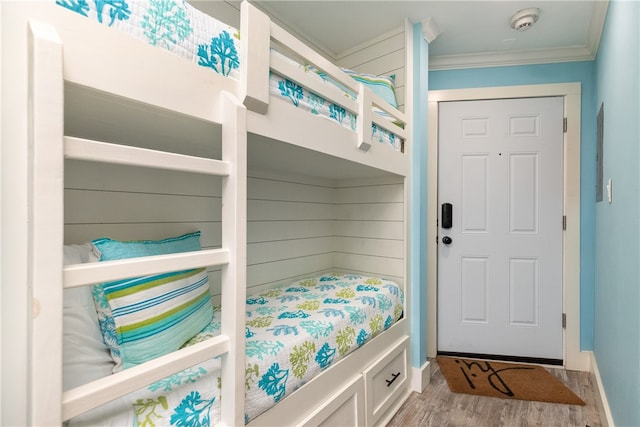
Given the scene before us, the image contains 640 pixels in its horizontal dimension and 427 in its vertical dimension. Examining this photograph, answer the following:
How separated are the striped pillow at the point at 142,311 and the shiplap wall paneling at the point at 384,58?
1.74 meters

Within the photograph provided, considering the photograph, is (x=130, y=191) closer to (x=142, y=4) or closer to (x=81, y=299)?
(x=81, y=299)

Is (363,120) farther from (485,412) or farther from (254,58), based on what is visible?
(485,412)

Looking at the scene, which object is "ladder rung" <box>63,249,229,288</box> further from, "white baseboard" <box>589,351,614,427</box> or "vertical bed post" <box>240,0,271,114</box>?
"white baseboard" <box>589,351,614,427</box>

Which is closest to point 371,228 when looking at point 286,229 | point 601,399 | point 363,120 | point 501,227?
point 286,229

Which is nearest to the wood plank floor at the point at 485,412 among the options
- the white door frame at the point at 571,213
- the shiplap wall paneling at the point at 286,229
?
the white door frame at the point at 571,213

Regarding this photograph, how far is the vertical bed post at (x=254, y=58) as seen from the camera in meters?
0.95

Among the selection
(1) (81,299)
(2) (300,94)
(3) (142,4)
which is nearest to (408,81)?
(2) (300,94)

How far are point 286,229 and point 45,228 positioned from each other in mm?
1546

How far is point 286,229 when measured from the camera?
210cm

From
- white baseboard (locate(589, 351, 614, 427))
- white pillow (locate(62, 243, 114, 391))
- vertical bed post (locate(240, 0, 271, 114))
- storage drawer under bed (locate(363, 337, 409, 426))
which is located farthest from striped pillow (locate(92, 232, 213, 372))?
→ white baseboard (locate(589, 351, 614, 427))

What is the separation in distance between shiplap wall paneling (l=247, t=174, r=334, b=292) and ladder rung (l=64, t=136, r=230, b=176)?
→ 999 mm

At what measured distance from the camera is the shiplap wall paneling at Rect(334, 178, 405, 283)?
2.12 meters

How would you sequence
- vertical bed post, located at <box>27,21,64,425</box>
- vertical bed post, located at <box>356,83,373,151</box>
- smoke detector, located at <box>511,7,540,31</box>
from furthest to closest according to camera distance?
smoke detector, located at <box>511,7,540,31</box>, vertical bed post, located at <box>356,83,373,151</box>, vertical bed post, located at <box>27,21,64,425</box>

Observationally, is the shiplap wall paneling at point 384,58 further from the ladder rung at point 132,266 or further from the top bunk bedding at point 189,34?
the ladder rung at point 132,266
